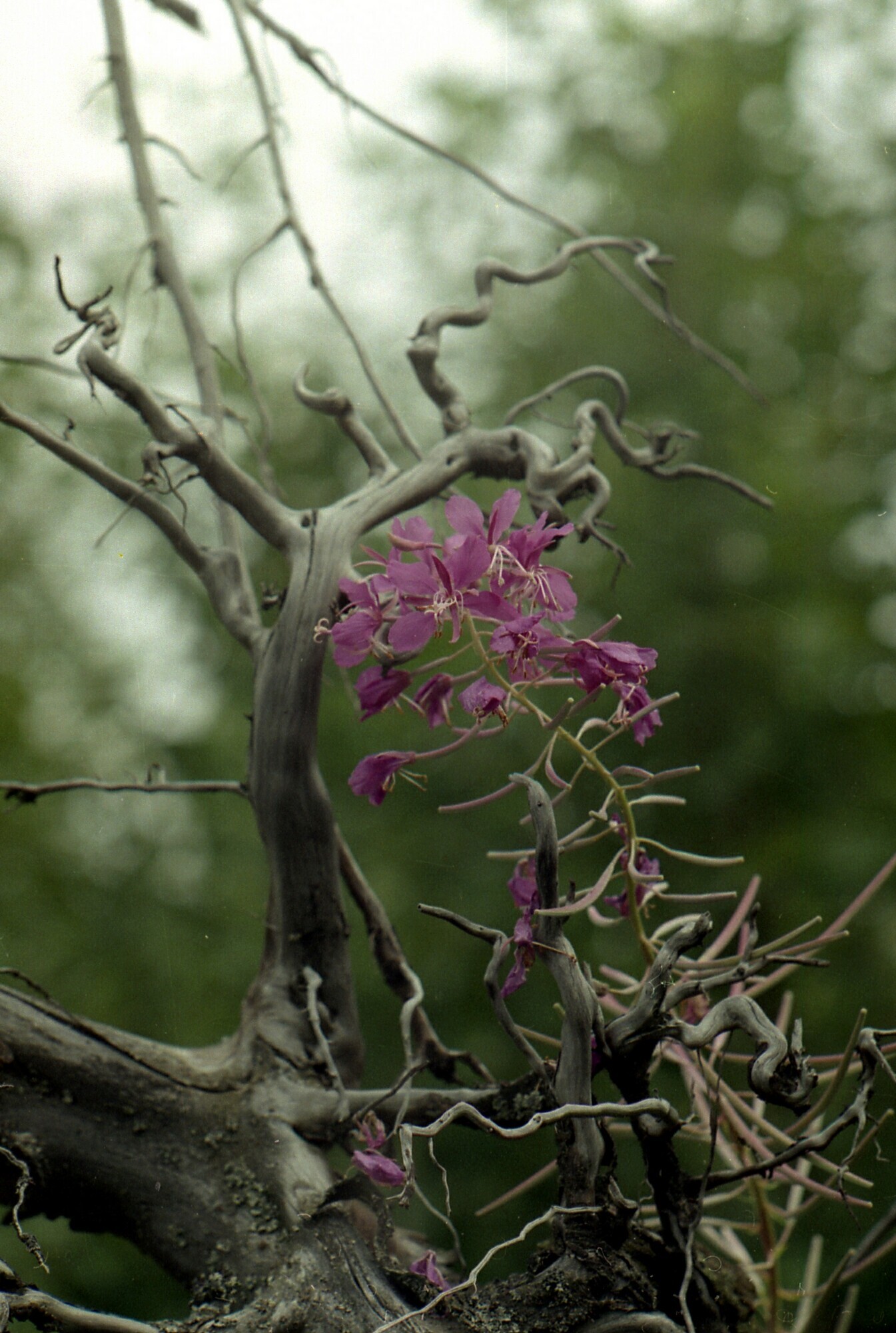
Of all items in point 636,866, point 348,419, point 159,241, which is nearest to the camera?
point 636,866

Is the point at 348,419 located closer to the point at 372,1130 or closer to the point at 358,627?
the point at 358,627

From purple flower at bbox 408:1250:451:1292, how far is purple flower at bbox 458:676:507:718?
237 millimetres

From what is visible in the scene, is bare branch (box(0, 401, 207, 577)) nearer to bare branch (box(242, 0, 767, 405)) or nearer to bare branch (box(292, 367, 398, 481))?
bare branch (box(292, 367, 398, 481))

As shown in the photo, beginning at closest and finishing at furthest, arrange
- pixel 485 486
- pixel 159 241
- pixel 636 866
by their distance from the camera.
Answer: pixel 636 866 < pixel 159 241 < pixel 485 486

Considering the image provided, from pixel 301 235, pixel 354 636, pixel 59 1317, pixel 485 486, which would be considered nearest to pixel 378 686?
pixel 354 636

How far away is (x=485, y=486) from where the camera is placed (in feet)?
3.05

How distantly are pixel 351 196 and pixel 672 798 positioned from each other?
708 millimetres

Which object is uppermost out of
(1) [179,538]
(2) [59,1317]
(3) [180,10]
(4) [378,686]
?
(3) [180,10]

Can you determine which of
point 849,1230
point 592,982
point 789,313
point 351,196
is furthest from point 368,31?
point 849,1230

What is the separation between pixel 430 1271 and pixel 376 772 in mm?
219

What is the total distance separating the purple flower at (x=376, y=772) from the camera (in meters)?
0.44

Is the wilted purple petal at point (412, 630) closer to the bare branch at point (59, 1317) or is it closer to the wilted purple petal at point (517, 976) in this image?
the wilted purple petal at point (517, 976)

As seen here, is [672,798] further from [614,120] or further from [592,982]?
[614,120]

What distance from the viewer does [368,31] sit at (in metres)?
0.81
